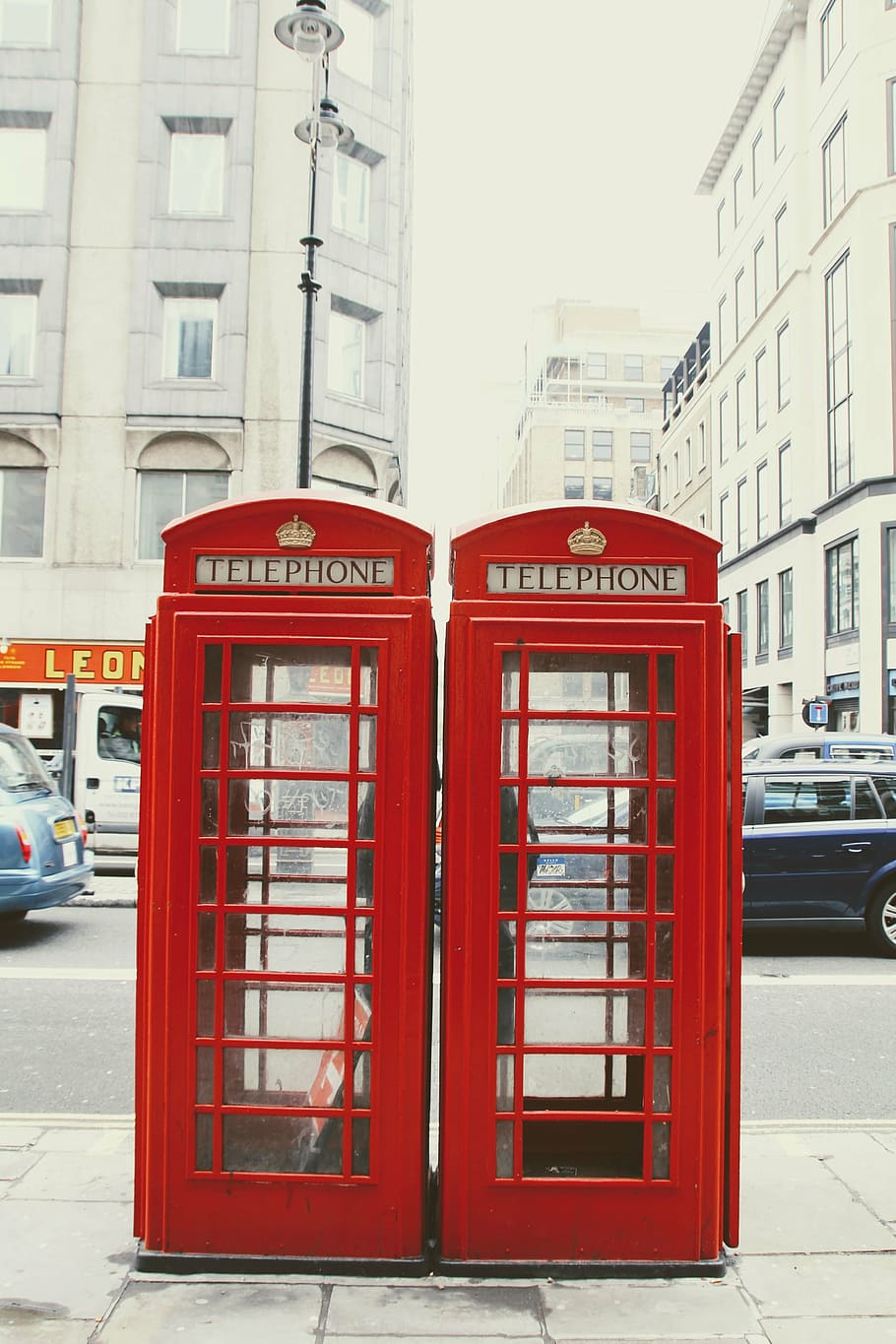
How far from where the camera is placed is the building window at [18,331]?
22438 mm

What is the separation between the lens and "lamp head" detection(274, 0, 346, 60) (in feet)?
37.5

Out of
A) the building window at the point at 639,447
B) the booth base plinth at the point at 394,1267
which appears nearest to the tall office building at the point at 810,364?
the booth base plinth at the point at 394,1267

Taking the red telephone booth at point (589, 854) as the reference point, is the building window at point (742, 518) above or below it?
above

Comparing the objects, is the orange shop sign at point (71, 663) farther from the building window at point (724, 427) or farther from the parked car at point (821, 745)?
the building window at point (724, 427)

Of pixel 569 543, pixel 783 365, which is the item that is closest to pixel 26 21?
pixel 783 365

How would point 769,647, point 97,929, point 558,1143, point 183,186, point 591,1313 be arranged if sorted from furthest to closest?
point 769,647 → point 183,186 → point 97,929 → point 558,1143 → point 591,1313

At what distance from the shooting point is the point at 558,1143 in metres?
3.81

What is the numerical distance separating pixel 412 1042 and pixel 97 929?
24.8 feet

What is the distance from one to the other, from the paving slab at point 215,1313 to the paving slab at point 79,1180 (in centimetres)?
82

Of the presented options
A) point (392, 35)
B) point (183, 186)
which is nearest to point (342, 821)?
point (183, 186)

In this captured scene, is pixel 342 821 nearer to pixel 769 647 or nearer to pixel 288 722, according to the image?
pixel 288 722

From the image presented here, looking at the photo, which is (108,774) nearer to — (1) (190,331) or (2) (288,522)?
(1) (190,331)

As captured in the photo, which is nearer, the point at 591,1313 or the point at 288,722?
the point at 591,1313

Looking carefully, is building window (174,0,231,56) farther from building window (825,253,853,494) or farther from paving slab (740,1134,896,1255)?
paving slab (740,1134,896,1255)
